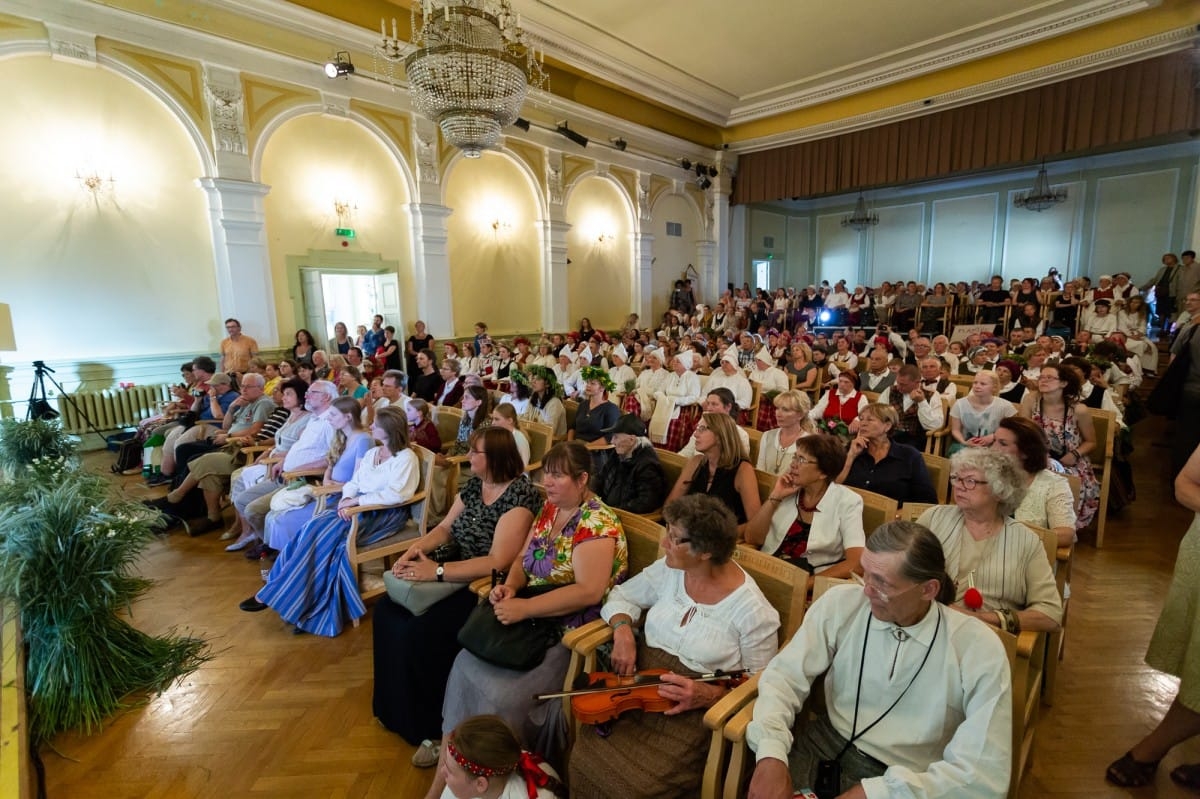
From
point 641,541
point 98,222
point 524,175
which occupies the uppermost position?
point 524,175

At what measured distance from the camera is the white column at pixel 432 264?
860cm

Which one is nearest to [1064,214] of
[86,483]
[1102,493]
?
[1102,493]

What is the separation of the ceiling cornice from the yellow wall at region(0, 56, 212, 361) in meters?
10.6

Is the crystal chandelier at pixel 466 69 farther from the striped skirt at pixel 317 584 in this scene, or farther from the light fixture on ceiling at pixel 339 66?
the striped skirt at pixel 317 584

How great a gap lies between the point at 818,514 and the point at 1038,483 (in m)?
1.01

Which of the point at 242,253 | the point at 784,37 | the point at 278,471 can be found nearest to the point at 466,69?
the point at 278,471

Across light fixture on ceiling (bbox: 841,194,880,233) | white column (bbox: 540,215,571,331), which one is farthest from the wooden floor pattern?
light fixture on ceiling (bbox: 841,194,880,233)

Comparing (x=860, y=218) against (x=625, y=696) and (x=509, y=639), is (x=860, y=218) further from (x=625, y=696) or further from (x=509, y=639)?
(x=625, y=696)

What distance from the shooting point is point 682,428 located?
5.11m

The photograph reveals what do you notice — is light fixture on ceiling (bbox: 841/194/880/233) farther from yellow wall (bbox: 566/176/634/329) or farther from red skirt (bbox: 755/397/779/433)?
red skirt (bbox: 755/397/779/433)

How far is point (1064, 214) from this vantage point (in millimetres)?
11883

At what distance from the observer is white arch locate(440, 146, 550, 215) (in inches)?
346

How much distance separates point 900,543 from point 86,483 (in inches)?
124

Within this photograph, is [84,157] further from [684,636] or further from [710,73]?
[710,73]
